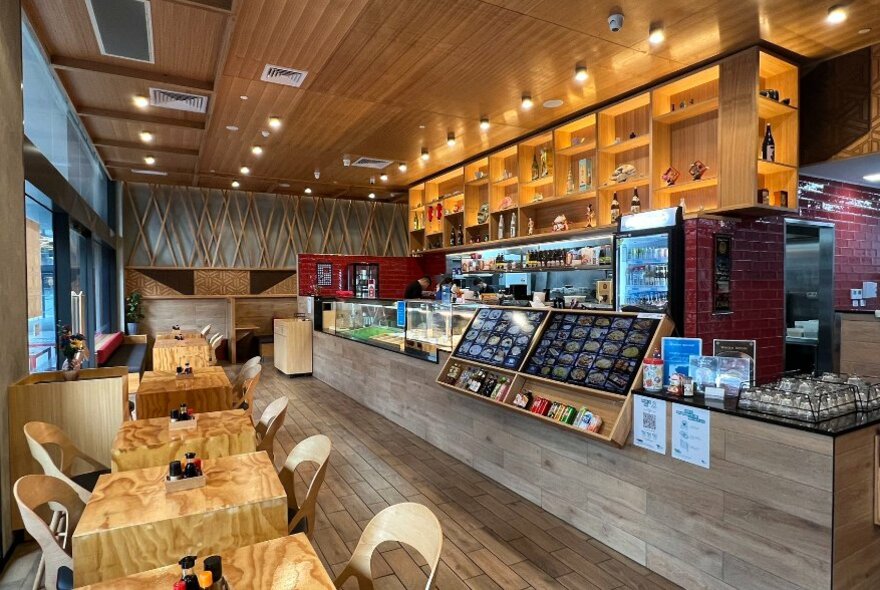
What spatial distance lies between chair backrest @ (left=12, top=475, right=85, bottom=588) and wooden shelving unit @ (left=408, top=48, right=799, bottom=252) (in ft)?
15.9

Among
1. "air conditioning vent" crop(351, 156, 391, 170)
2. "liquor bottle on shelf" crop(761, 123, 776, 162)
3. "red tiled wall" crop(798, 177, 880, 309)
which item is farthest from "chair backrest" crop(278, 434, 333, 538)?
"air conditioning vent" crop(351, 156, 391, 170)

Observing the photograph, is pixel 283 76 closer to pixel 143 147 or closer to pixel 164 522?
pixel 143 147

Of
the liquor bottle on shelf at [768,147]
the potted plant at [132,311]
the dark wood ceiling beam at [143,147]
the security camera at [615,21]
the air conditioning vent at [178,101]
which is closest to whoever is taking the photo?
the security camera at [615,21]

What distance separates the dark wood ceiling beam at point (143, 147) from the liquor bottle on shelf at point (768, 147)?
7112 millimetres

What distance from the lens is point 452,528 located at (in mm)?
3271

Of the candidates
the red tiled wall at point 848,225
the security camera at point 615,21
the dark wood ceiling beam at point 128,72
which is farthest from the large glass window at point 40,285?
the red tiled wall at point 848,225

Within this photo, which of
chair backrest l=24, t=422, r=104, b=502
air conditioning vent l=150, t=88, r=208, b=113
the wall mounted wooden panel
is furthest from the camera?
the wall mounted wooden panel

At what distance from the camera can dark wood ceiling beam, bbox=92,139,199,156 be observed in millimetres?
6949

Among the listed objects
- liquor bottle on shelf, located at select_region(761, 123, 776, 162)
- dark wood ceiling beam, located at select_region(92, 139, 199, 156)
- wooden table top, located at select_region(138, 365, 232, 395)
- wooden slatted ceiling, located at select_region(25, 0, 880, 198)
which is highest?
dark wood ceiling beam, located at select_region(92, 139, 199, 156)

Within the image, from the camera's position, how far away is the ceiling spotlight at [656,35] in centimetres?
372

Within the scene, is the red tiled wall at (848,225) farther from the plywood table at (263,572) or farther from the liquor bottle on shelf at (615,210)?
the plywood table at (263,572)

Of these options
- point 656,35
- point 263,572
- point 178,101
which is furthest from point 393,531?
point 178,101

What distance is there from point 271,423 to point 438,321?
2111 mm

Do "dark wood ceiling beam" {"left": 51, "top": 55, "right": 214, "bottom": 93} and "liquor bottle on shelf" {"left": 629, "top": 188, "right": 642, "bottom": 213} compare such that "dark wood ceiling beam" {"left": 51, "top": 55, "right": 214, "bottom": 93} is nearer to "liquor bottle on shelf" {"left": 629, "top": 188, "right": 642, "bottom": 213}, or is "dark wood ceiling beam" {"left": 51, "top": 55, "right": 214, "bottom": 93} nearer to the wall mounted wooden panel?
"liquor bottle on shelf" {"left": 629, "top": 188, "right": 642, "bottom": 213}
